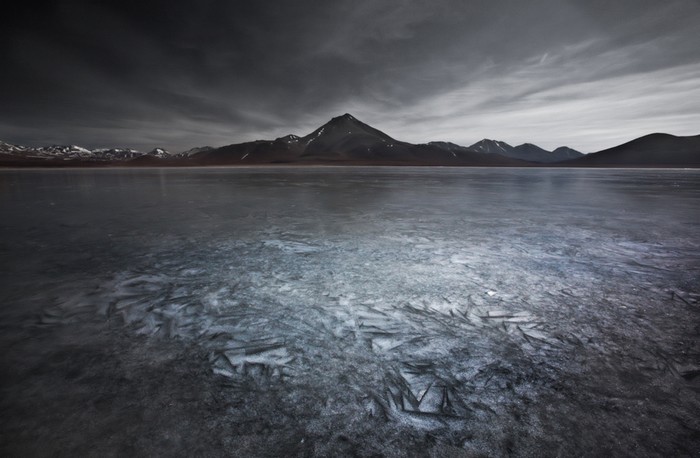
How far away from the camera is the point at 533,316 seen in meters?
3.09

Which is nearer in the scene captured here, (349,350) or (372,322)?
(349,350)

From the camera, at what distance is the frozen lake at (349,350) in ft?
5.79

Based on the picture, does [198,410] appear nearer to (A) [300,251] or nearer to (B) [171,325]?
(B) [171,325]

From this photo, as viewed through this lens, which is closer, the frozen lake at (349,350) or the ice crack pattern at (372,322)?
the frozen lake at (349,350)

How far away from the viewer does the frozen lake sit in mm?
1764

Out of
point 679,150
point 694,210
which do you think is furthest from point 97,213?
point 679,150

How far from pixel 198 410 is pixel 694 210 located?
14528 mm

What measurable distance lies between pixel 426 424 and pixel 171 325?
233 cm

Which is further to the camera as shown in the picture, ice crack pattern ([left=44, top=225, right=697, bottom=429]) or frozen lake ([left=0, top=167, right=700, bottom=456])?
ice crack pattern ([left=44, top=225, right=697, bottom=429])

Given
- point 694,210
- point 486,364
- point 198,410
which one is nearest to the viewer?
point 198,410

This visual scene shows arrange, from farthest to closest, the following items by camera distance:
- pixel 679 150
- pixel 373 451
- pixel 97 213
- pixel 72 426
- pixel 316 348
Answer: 1. pixel 679 150
2. pixel 97 213
3. pixel 316 348
4. pixel 72 426
5. pixel 373 451

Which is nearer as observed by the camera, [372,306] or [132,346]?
[132,346]

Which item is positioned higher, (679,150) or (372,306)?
(679,150)

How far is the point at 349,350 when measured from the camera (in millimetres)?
2549
